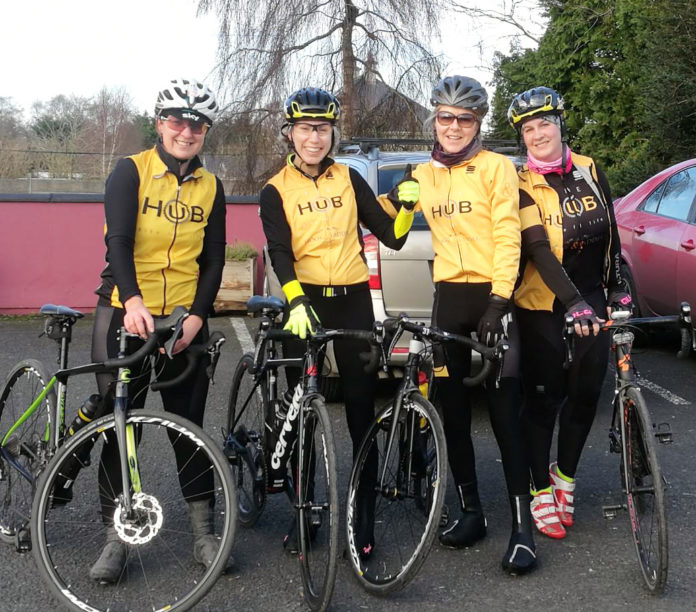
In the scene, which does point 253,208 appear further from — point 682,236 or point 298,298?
point 298,298

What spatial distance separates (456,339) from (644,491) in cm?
98

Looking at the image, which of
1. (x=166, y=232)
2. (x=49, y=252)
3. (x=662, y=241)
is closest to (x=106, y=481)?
(x=166, y=232)

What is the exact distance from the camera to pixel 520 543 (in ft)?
12.7

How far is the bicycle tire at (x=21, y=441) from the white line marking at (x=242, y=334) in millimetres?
5104

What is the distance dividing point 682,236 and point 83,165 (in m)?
33.6

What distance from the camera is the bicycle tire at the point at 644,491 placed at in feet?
11.7

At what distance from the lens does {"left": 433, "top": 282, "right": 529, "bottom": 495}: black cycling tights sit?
3988 millimetres

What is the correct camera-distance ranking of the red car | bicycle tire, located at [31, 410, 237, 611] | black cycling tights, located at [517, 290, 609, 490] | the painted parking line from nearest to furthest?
bicycle tire, located at [31, 410, 237, 611]
black cycling tights, located at [517, 290, 609, 490]
the painted parking line
the red car

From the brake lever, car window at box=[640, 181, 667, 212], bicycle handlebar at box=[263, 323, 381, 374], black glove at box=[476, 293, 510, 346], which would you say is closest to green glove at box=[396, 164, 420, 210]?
black glove at box=[476, 293, 510, 346]

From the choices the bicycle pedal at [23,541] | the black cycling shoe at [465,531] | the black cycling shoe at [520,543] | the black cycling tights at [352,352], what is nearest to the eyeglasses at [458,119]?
the black cycling tights at [352,352]

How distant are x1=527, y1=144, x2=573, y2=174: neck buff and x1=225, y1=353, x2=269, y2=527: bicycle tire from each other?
61.1 inches

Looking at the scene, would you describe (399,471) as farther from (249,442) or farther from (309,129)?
(309,129)

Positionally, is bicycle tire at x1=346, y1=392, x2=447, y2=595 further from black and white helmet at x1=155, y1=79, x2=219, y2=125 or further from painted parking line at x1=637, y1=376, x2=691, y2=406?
painted parking line at x1=637, y1=376, x2=691, y2=406

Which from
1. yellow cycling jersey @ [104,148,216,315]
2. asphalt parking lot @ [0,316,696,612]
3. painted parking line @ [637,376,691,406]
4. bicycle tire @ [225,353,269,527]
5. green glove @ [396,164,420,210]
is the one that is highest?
green glove @ [396,164,420,210]
